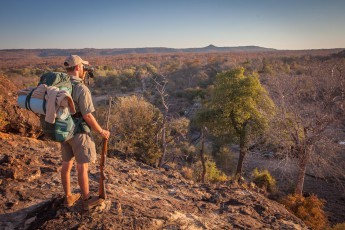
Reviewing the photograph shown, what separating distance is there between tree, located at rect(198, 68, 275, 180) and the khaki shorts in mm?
11508

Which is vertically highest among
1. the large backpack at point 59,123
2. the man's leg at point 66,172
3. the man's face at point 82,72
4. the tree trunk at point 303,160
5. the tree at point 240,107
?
the man's face at point 82,72

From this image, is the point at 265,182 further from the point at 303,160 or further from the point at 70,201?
the point at 70,201

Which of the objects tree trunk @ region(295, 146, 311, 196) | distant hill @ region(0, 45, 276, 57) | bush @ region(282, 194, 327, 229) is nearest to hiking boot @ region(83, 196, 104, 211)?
bush @ region(282, 194, 327, 229)

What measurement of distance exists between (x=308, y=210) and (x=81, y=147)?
1006 centimetres

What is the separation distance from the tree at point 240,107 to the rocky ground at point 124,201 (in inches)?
317

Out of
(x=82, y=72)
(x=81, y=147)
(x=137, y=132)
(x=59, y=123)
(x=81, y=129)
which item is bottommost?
(x=137, y=132)

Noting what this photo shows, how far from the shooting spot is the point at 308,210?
424 inches

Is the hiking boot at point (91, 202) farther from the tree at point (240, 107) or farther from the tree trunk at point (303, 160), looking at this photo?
the tree at point (240, 107)

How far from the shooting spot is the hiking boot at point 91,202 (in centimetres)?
379

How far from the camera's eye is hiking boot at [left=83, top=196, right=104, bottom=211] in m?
3.79

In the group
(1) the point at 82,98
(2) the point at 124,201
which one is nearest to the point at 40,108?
(1) the point at 82,98

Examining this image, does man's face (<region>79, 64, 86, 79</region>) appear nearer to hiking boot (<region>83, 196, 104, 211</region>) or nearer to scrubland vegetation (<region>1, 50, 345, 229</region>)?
hiking boot (<region>83, 196, 104, 211</region>)

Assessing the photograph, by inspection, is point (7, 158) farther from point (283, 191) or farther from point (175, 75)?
point (175, 75)

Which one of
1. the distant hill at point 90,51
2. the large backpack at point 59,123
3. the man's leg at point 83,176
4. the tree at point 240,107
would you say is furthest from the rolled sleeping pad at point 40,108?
the distant hill at point 90,51
